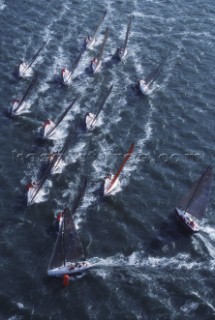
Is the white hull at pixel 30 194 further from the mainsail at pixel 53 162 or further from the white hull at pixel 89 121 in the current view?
the white hull at pixel 89 121

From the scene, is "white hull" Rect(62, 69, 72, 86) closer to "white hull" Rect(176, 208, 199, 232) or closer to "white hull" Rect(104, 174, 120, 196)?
"white hull" Rect(104, 174, 120, 196)

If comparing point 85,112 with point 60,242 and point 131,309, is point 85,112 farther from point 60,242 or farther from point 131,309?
point 131,309

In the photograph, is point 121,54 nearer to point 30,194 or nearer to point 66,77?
point 66,77

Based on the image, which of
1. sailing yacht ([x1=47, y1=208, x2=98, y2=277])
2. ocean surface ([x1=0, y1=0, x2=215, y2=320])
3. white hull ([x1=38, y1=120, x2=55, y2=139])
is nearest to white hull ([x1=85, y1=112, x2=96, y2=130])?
ocean surface ([x1=0, y1=0, x2=215, y2=320])

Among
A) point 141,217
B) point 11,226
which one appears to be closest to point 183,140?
point 141,217

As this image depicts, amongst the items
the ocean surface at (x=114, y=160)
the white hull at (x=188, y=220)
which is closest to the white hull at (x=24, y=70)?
the ocean surface at (x=114, y=160)

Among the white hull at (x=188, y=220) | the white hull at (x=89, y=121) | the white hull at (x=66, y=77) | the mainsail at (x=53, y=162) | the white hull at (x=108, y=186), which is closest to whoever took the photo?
the white hull at (x=188, y=220)
